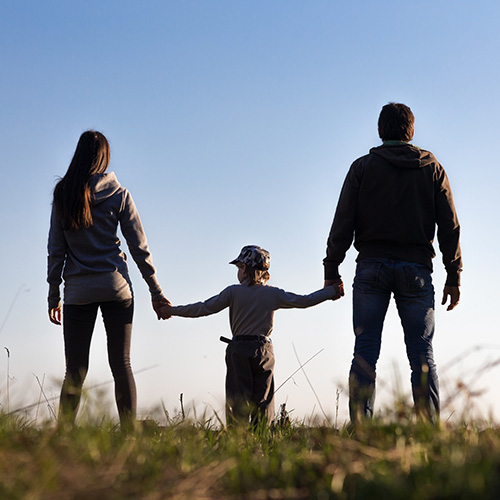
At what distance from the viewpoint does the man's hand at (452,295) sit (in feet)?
20.4

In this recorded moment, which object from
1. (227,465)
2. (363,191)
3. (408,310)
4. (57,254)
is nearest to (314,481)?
(227,465)

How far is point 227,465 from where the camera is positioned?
9.84 ft

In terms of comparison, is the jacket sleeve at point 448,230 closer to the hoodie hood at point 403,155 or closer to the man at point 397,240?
the man at point 397,240

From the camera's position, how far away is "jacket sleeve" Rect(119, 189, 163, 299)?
621 cm

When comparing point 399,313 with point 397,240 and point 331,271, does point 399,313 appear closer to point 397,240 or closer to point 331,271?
point 397,240

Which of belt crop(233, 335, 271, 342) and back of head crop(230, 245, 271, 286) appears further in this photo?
back of head crop(230, 245, 271, 286)

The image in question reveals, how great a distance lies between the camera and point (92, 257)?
238 inches

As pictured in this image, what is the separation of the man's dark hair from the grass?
3.06 metres

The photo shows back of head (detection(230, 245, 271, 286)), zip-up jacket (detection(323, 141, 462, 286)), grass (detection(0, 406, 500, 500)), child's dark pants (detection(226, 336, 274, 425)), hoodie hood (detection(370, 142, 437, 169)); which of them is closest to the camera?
grass (detection(0, 406, 500, 500))

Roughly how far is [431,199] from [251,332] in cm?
217

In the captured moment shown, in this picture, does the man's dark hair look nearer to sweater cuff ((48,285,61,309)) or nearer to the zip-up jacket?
the zip-up jacket

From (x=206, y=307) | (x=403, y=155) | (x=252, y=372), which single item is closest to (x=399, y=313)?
(x=403, y=155)

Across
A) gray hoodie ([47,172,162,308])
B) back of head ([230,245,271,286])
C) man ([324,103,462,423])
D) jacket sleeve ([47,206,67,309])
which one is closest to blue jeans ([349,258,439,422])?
man ([324,103,462,423])

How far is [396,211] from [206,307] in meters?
2.25
